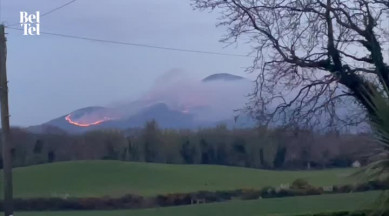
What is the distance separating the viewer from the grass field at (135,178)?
7769 centimetres

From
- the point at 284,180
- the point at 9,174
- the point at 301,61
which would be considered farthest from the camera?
the point at 284,180

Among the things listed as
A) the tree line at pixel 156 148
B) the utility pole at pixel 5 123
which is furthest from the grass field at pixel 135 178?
the utility pole at pixel 5 123

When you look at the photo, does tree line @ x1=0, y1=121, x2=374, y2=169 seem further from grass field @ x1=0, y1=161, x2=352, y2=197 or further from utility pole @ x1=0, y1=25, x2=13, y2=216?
utility pole @ x1=0, y1=25, x2=13, y2=216

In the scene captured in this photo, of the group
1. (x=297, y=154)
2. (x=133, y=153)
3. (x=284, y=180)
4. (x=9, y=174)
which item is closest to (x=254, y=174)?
(x=297, y=154)

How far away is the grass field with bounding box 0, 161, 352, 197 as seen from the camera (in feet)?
255

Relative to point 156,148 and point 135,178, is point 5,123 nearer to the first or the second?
point 135,178

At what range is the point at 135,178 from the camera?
88.4 metres

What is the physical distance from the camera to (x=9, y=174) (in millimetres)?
27188

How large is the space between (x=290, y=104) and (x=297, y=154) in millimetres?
65285

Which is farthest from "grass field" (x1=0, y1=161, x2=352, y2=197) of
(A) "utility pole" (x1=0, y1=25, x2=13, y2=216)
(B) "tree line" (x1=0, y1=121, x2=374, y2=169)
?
(A) "utility pole" (x1=0, y1=25, x2=13, y2=216)

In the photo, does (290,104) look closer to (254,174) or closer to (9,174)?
(9,174)

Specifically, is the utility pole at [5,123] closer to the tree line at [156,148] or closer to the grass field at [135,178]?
the grass field at [135,178]

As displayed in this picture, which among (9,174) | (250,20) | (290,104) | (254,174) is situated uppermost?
(250,20)

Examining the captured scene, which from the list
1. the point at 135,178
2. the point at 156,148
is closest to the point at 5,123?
the point at 135,178
